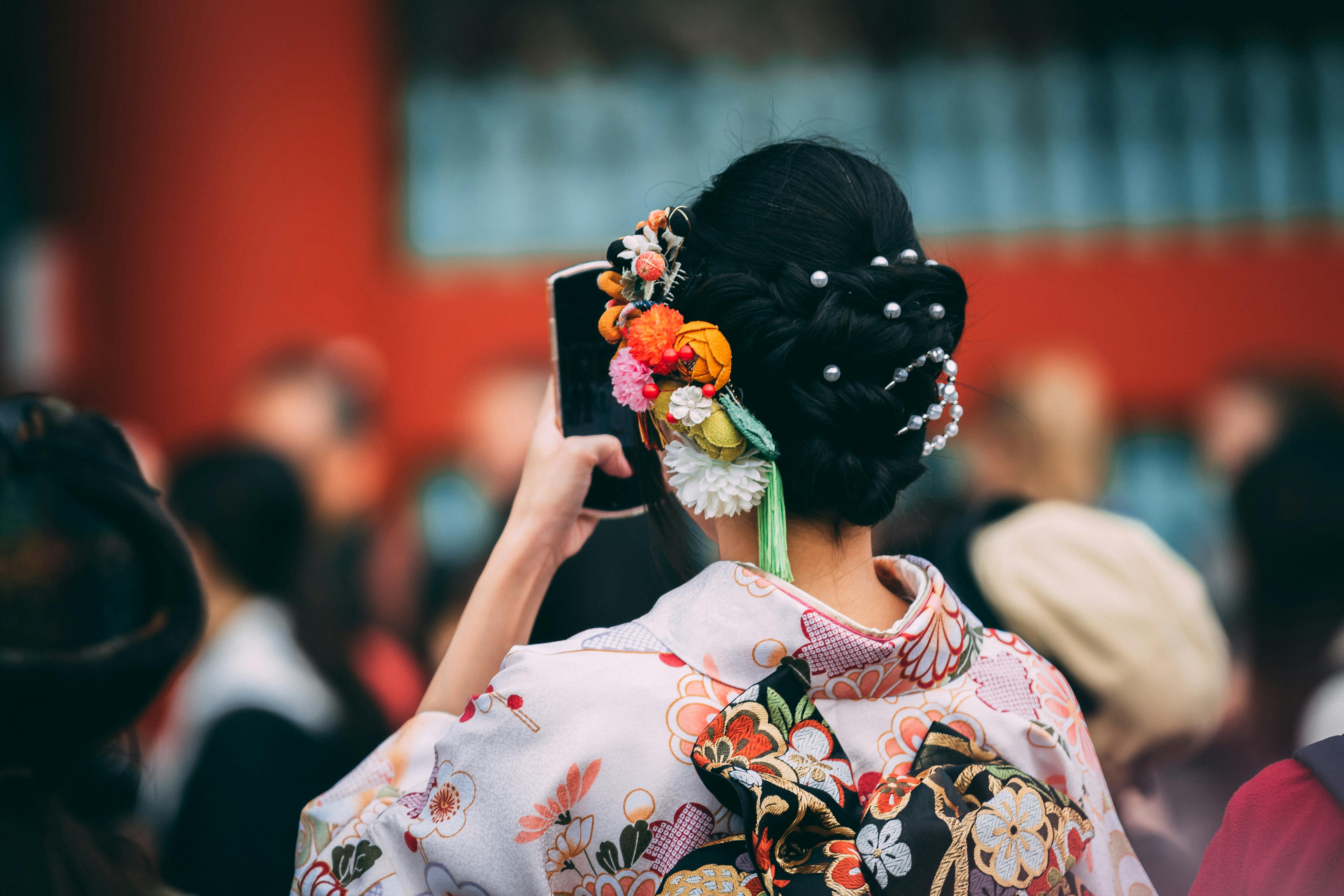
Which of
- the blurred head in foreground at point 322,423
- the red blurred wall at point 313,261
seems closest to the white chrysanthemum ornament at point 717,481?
the blurred head in foreground at point 322,423

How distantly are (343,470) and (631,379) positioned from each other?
358 centimetres

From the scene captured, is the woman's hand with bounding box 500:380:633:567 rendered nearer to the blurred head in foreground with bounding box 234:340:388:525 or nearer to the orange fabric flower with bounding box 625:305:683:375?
the orange fabric flower with bounding box 625:305:683:375

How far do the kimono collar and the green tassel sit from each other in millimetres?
15

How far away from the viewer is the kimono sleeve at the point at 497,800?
0.99 metres

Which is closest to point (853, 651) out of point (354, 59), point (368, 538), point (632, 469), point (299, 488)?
point (632, 469)

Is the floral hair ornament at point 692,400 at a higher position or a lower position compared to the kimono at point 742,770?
higher

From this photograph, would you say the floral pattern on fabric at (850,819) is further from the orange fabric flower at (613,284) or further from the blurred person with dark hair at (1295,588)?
the blurred person with dark hair at (1295,588)

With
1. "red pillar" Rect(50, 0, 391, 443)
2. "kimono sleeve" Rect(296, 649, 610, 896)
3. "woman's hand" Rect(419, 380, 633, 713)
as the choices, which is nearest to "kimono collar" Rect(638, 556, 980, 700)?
"kimono sleeve" Rect(296, 649, 610, 896)

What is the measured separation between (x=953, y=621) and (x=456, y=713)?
52cm

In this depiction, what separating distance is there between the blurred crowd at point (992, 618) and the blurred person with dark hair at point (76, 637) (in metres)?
0.04

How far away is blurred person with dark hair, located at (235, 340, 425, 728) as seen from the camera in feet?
10.5

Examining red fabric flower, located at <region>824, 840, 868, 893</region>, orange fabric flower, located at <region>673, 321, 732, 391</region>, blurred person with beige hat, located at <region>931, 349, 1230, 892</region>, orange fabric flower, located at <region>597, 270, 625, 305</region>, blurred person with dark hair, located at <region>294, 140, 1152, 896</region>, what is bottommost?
blurred person with beige hat, located at <region>931, 349, 1230, 892</region>

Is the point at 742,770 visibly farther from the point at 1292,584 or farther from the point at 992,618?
the point at 1292,584

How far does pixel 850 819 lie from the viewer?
0.96 m
